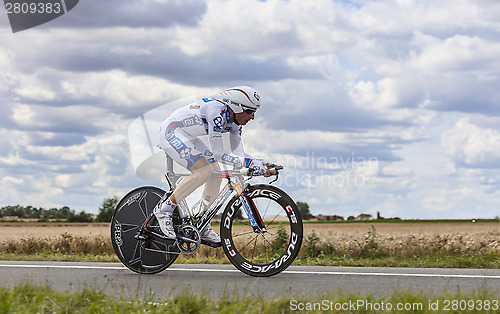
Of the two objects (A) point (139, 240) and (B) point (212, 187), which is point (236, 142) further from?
(A) point (139, 240)

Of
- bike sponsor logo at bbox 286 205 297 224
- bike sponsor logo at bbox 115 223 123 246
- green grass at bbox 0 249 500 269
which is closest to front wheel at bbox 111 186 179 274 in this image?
bike sponsor logo at bbox 115 223 123 246

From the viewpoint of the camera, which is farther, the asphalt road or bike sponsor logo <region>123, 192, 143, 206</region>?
bike sponsor logo <region>123, 192, 143, 206</region>

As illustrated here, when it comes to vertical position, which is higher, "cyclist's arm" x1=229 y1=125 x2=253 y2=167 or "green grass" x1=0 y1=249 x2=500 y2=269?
"cyclist's arm" x1=229 y1=125 x2=253 y2=167

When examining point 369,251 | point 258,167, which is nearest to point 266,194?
point 258,167

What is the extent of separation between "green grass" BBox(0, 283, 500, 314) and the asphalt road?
0.38 meters

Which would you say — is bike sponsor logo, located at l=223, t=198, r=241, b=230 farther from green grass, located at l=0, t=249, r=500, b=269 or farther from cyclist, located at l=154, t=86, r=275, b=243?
green grass, located at l=0, t=249, r=500, b=269

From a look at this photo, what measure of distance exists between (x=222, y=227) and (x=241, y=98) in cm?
169

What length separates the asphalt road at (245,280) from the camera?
6.71 metres

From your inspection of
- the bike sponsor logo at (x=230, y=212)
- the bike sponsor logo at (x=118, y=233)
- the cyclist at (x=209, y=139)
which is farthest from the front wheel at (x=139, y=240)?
the bike sponsor logo at (x=230, y=212)

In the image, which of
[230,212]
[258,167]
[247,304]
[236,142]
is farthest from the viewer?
[236,142]

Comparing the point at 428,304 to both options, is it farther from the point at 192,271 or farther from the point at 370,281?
the point at 192,271

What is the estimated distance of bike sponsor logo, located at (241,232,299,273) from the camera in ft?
24.6

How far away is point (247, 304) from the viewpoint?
5.55 meters

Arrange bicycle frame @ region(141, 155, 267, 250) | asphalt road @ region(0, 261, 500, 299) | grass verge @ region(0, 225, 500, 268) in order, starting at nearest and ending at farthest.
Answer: asphalt road @ region(0, 261, 500, 299), bicycle frame @ region(141, 155, 267, 250), grass verge @ region(0, 225, 500, 268)
